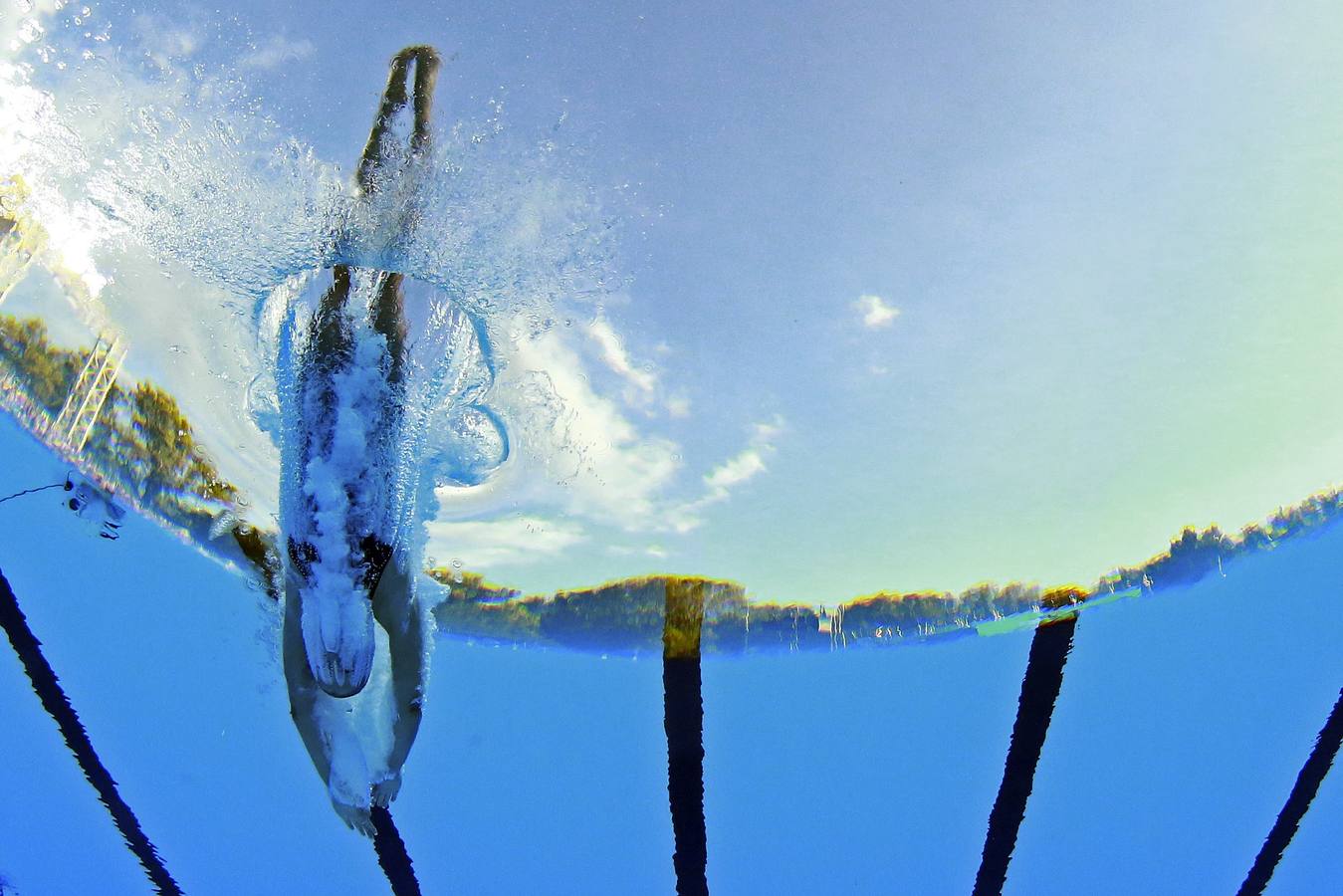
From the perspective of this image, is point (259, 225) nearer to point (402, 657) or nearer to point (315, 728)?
point (402, 657)

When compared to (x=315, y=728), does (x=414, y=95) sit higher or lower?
higher

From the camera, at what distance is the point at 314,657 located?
3.47 meters

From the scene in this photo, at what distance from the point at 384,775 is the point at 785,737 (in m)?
2.66

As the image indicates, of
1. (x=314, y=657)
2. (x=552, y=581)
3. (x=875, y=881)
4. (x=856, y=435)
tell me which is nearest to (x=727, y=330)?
(x=856, y=435)

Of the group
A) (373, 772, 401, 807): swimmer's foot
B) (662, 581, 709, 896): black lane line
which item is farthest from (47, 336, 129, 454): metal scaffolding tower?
(662, 581, 709, 896): black lane line

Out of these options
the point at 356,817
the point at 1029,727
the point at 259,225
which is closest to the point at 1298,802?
the point at 1029,727

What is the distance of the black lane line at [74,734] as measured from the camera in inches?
168

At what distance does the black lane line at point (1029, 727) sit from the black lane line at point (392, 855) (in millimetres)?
4022

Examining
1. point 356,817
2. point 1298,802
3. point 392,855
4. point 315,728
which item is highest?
point 1298,802

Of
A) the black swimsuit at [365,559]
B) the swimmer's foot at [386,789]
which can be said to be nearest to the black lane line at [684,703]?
the swimmer's foot at [386,789]

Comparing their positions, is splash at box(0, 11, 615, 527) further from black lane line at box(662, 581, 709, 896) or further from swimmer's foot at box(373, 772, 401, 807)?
swimmer's foot at box(373, 772, 401, 807)

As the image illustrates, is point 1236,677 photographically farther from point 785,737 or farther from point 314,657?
point 314,657

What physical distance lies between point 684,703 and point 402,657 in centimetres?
180

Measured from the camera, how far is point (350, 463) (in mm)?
3367
